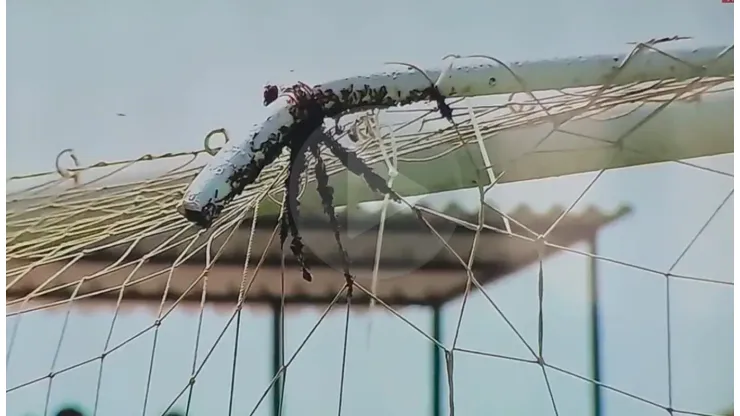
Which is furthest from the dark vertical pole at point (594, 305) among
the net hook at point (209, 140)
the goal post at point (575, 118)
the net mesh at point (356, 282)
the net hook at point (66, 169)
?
the net hook at point (66, 169)

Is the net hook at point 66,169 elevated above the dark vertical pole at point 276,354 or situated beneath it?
elevated above

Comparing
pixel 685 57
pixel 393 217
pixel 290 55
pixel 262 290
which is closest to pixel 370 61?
pixel 290 55

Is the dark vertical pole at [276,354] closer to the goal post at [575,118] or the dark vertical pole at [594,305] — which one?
the goal post at [575,118]

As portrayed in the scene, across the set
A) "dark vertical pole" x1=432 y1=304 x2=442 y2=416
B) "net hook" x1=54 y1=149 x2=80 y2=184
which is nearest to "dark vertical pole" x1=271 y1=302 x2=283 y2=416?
"dark vertical pole" x1=432 y1=304 x2=442 y2=416

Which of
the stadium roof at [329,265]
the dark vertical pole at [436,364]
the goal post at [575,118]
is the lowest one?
the dark vertical pole at [436,364]

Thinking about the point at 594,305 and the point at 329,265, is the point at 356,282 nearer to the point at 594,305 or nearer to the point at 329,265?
the point at 329,265

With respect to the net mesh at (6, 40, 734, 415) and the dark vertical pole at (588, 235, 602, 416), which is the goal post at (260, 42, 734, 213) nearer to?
the net mesh at (6, 40, 734, 415)

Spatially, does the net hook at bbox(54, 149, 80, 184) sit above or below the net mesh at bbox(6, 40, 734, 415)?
above

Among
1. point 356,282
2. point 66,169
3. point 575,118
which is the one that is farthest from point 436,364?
point 66,169
